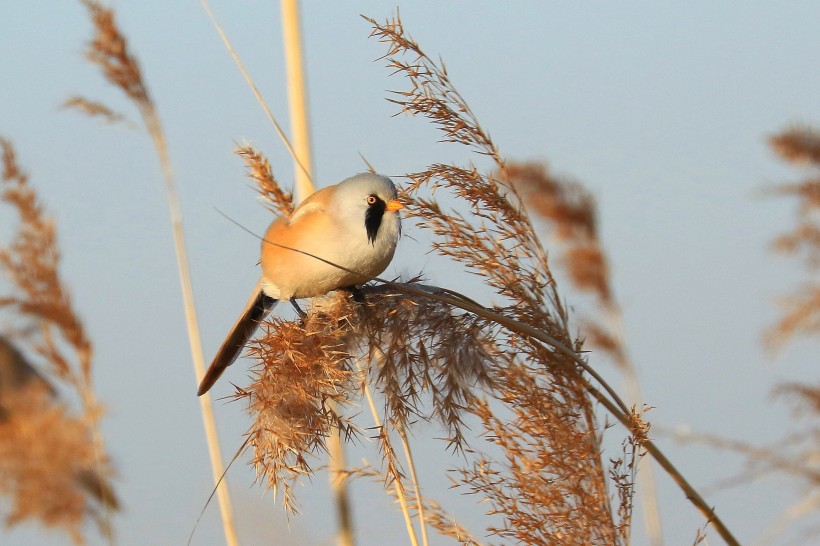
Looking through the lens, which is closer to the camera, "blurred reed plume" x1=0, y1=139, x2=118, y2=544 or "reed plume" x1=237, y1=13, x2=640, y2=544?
"reed plume" x1=237, y1=13, x2=640, y2=544

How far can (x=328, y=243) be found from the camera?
2123 mm

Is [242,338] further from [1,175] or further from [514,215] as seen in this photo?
[1,175]

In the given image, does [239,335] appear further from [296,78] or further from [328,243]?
[296,78]

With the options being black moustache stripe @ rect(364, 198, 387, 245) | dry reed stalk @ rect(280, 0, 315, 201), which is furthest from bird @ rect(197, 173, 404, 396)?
dry reed stalk @ rect(280, 0, 315, 201)

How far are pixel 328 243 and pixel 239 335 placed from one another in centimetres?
35

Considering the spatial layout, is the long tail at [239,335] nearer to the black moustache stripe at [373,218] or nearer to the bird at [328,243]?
the bird at [328,243]

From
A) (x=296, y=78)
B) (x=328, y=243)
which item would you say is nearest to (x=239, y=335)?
(x=328, y=243)

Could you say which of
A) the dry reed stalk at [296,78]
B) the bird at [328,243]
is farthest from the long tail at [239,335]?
the dry reed stalk at [296,78]

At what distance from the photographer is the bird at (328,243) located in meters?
2.08

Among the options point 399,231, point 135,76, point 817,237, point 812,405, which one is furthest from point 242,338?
point 817,237

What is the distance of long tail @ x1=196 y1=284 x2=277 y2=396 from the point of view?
214 cm

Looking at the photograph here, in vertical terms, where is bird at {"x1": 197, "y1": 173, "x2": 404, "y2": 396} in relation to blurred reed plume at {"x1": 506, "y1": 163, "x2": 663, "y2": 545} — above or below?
below

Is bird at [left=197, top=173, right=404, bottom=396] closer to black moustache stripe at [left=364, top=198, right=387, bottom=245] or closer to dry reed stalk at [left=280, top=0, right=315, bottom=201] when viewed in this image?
black moustache stripe at [left=364, top=198, right=387, bottom=245]

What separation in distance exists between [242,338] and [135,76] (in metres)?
1.29
